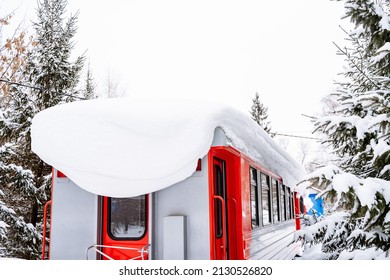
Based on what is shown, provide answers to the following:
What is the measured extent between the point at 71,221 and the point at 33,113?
790 centimetres

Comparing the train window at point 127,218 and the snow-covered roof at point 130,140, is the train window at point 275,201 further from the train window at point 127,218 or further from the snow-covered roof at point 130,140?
the train window at point 127,218

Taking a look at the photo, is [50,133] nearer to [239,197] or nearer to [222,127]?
[222,127]

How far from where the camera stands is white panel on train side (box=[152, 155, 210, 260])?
4508mm

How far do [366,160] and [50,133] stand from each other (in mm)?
3890

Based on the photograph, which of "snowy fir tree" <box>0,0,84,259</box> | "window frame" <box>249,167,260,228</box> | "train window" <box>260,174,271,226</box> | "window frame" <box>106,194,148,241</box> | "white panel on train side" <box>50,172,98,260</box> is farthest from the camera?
"snowy fir tree" <box>0,0,84,259</box>

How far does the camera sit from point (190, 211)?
4641 mm

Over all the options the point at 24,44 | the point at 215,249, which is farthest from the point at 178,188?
the point at 24,44

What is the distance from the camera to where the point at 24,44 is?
13.0 metres

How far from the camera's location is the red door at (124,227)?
4918 millimetres

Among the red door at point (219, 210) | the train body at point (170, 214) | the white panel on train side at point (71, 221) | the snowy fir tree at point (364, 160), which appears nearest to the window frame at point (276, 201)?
the train body at point (170, 214)

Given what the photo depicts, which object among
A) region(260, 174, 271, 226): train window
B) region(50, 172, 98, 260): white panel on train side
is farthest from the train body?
region(260, 174, 271, 226): train window

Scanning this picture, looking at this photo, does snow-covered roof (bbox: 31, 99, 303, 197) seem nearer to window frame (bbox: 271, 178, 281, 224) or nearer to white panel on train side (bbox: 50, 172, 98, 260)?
white panel on train side (bbox: 50, 172, 98, 260)

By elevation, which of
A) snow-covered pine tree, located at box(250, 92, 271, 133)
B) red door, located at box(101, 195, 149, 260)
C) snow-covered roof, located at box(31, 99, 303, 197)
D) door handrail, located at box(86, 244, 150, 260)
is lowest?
door handrail, located at box(86, 244, 150, 260)

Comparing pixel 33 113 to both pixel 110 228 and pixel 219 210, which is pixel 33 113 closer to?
pixel 110 228
